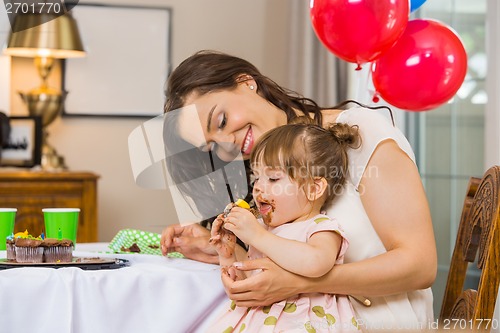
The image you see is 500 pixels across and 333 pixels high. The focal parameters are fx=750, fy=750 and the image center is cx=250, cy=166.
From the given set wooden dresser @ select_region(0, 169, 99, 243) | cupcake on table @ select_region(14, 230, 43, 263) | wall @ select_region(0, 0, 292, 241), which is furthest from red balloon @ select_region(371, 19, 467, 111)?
wall @ select_region(0, 0, 292, 241)

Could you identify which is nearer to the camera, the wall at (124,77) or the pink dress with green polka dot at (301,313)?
the pink dress with green polka dot at (301,313)

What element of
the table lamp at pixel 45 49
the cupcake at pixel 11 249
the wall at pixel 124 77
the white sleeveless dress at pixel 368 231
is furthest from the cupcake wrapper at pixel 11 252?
→ the wall at pixel 124 77

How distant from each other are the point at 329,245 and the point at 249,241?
15cm

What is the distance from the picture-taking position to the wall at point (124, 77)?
4.38 metres

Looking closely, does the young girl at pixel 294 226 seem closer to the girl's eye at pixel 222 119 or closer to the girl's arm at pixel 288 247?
the girl's arm at pixel 288 247

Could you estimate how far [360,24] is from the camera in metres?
2.16

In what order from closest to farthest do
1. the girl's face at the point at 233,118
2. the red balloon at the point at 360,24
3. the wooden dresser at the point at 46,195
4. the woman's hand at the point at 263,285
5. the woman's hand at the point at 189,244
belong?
the woman's hand at the point at 263,285 → the woman's hand at the point at 189,244 → the girl's face at the point at 233,118 → the red balloon at the point at 360,24 → the wooden dresser at the point at 46,195

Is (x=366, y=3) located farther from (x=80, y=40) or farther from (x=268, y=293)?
(x=80, y=40)

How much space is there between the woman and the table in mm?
124

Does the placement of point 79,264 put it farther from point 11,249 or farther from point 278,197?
point 278,197

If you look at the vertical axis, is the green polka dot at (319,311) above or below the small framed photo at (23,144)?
below

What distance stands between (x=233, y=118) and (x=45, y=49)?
2.54 meters

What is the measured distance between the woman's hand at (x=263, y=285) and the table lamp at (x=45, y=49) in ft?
9.43

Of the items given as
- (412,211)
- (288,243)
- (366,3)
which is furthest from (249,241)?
(366,3)
